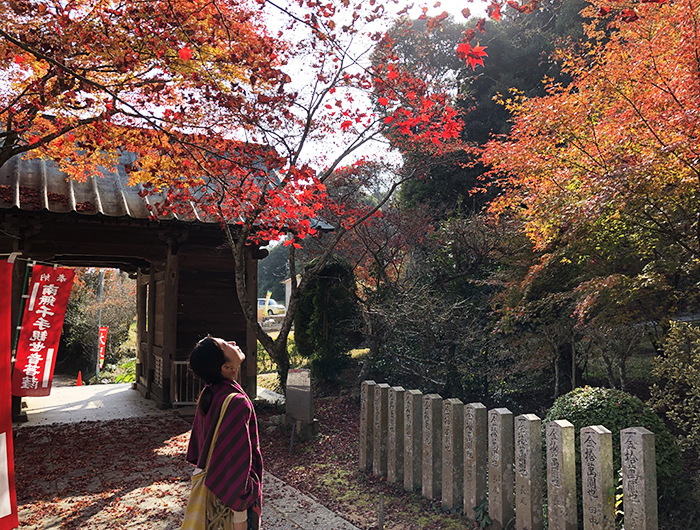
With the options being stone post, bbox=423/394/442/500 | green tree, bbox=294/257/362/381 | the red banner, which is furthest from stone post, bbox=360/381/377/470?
the red banner

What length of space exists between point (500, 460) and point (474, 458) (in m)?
0.31

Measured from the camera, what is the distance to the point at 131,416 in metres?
9.01

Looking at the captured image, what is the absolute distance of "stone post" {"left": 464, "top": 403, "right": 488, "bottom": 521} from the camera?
4.21m

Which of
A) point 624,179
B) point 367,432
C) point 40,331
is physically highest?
point 624,179

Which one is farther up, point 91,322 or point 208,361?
point 208,361

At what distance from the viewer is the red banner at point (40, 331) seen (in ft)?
26.0

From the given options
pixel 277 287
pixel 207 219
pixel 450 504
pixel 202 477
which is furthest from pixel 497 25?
pixel 277 287

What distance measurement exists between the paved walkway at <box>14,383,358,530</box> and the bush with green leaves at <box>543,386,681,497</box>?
2.26 meters

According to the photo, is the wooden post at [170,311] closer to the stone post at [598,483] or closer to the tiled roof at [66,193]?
the tiled roof at [66,193]

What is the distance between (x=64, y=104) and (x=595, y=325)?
6.87 meters

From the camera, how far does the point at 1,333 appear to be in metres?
3.48

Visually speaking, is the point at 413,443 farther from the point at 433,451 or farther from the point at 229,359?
the point at 229,359

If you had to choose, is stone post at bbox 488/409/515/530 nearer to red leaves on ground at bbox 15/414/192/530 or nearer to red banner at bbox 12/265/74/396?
red leaves on ground at bbox 15/414/192/530

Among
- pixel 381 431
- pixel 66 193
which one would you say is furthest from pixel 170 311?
pixel 381 431
